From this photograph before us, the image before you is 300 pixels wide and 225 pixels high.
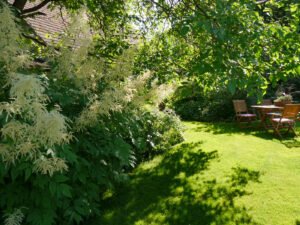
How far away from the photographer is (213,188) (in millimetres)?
5570

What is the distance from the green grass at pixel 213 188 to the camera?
4.56m

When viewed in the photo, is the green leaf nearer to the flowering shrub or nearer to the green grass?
the flowering shrub

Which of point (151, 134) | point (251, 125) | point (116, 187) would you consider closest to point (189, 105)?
point (251, 125)

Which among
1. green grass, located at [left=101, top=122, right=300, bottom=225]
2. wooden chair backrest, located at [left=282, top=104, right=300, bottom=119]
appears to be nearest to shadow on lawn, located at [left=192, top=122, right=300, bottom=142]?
green grass, located at [left=101, top=122, right=300, bottom=225]

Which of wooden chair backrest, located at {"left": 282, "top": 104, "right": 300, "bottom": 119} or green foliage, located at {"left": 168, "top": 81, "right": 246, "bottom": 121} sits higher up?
wooden chair backrest, located at {"left": 282, "top": 104, "right": 300, "bottom": 119}

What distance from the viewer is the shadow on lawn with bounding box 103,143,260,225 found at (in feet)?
14.8

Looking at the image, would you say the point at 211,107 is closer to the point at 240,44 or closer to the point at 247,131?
the point at 247,131

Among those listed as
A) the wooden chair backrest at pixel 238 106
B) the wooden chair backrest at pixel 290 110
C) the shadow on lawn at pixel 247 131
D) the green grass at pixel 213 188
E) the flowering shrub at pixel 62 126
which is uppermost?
the flowering shrub at pixel 62 126

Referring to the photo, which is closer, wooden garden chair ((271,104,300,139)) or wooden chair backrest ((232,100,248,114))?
wooden garden chair ((271,104,300,139))

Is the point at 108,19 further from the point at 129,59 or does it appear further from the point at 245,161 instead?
the point at 245,161

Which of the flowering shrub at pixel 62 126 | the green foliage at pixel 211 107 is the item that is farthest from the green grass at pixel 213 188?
the green foliage at pixel 211 107

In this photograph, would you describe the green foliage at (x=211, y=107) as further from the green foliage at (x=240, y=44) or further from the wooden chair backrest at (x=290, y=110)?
the green foliage at (x=240, y=44)

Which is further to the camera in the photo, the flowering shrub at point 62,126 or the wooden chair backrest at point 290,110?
the wooden chair backrest at point 290,110

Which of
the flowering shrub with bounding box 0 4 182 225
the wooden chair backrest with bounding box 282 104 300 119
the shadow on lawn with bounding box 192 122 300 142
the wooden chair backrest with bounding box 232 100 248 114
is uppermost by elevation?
the flowering shrub with bounding box 0 4 182 225
